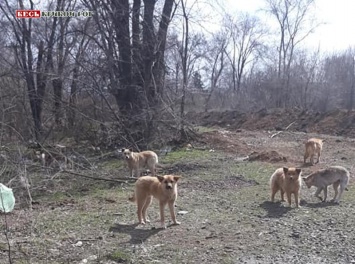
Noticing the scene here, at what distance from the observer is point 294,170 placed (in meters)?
8.98

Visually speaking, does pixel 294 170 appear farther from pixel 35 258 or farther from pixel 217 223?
pixel 35 258

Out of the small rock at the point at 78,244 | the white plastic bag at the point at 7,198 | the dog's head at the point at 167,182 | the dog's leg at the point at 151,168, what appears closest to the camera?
the small rock at the point at 78,244

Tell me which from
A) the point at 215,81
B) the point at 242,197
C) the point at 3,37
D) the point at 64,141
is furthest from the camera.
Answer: the point at 215,81

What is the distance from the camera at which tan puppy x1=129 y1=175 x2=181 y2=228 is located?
295 inches

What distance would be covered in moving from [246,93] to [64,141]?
1886 inches

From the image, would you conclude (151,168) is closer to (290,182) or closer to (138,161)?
(138,161)

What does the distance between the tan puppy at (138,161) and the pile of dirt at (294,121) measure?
12546 millimetres

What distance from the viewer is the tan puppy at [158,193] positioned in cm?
750

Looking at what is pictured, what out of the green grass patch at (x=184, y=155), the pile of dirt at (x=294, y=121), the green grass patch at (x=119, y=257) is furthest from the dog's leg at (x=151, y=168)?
the pile of dirt at (x=294, y=121)

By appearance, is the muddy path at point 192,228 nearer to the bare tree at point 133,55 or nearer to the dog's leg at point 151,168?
the dog's leg at point 151,168

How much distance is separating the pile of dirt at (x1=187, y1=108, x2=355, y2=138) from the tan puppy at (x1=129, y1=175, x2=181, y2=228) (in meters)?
17.7

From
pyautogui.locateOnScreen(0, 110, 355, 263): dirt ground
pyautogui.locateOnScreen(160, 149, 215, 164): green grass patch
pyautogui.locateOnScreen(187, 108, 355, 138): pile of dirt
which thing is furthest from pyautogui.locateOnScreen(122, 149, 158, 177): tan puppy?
pyautogui.locateOnScreen(187, 108, 355, 138): pile of dirt

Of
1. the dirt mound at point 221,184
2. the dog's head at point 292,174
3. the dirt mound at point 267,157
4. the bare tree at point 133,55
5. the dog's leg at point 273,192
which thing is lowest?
the dirt mound at point 221,184

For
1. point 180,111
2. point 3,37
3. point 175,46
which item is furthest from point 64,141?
point 3,37
